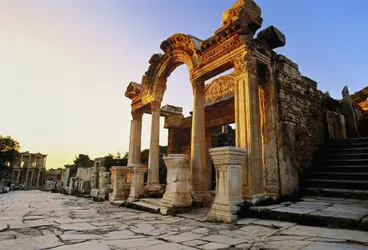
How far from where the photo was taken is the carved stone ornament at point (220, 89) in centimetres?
1016

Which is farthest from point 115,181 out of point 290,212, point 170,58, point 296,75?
point 296,75

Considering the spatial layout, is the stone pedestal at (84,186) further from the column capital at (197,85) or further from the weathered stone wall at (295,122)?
the weathered stone wall at (295,122)

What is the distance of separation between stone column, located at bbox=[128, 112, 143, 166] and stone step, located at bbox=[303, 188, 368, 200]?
7.10 metres

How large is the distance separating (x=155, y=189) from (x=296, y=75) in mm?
6343

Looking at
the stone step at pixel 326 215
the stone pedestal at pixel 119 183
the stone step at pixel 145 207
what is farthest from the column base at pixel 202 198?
the stone pedestal at pixel 119 183

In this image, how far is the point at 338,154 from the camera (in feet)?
23.5

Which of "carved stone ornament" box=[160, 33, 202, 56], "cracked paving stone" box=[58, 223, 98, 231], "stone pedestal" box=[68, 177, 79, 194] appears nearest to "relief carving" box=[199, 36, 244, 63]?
"carved stone ornament" box=[160, 33, 202, 56]

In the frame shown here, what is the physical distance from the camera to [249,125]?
5422 millimetres

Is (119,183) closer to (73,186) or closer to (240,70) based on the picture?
(240,70)

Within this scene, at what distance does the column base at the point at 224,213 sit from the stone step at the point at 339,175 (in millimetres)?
3368

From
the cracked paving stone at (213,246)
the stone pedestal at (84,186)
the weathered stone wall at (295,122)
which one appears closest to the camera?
the cracked paving stone at (213,246)

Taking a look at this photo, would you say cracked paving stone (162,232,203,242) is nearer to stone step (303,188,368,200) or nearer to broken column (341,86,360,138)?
stone step (303,188,368,200)

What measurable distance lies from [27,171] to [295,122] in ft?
169

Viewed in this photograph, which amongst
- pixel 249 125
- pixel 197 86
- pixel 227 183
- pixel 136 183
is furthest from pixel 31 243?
pixel 197 86
